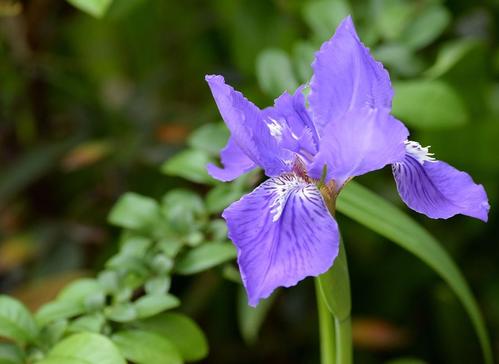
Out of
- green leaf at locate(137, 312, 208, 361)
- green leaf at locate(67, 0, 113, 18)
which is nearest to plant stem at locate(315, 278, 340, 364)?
green leaf at locate(137, 312, 208, 361)

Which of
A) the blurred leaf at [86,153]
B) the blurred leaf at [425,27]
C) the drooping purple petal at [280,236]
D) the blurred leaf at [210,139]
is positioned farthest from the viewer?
the blurred leaf at [86,153]

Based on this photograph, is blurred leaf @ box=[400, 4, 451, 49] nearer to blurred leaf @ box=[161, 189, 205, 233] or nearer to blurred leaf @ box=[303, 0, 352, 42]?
blurred leaf @ box=[303, 0, 352, 42]

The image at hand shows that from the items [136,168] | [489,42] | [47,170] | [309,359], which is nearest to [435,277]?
[309,359]

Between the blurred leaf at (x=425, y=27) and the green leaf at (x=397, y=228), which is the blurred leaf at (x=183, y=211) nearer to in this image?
the green leaf at (x=397, y=228)

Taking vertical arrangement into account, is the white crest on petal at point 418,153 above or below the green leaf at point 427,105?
below

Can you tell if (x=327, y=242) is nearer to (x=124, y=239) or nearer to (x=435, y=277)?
(x=124, y=239)

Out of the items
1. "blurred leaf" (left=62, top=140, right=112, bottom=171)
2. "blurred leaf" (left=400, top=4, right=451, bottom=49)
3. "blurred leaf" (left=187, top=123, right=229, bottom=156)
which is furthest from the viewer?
"blurred leaf" (left=62, top=140, right=112, bottom=171)

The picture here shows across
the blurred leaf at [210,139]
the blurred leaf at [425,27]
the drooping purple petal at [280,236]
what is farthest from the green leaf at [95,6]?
the blurred leaf at [425,27]
